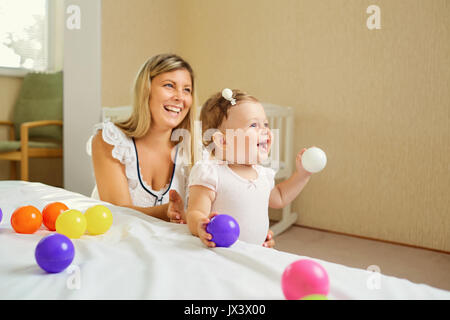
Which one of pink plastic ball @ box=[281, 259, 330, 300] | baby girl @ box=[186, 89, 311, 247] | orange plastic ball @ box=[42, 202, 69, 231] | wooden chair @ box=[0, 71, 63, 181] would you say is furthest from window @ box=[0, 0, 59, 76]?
pink plastic ball @ box=[281, 259, 330, 300]

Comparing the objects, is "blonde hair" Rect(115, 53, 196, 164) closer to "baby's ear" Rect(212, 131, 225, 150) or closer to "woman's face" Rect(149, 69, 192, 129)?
"woman's face" Rect(149, 69, 192, 129)

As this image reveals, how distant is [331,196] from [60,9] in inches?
112

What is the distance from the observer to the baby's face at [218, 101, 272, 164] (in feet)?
3.43

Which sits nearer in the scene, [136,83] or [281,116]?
[136,83]

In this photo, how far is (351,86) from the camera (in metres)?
2.49

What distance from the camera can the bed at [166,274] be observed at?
545 millimetres

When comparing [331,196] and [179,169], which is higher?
[179,169]

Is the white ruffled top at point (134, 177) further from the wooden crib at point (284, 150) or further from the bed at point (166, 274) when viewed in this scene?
the wooden crib at point (284, 150)

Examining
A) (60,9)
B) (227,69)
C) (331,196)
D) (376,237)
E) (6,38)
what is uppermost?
(60,9)

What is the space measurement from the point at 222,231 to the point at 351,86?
6.62 ft

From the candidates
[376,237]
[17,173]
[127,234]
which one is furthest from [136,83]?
[17,173]

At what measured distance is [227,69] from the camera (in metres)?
3.15

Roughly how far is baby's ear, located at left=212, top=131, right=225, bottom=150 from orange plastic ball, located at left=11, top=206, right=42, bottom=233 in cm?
48
